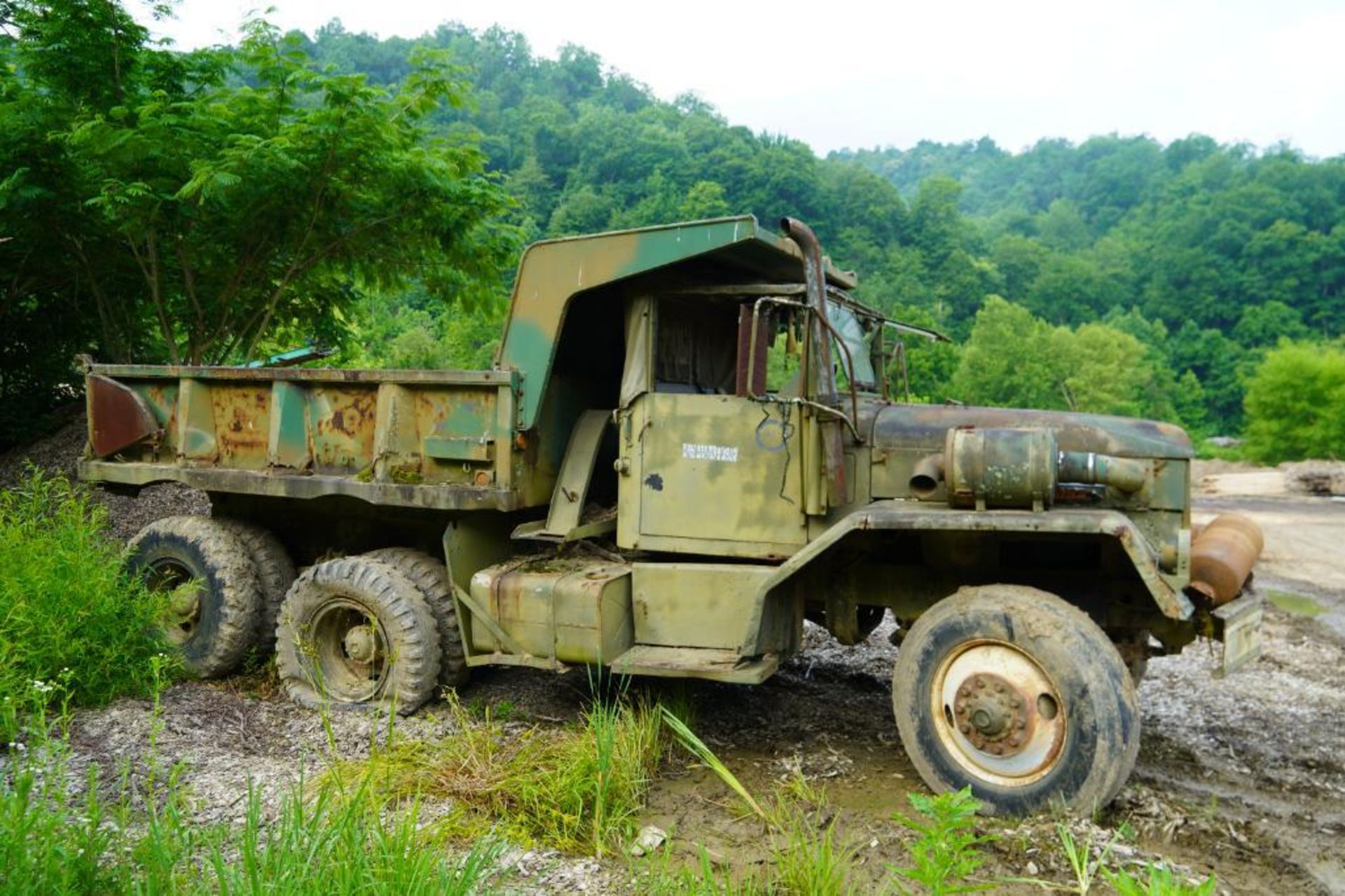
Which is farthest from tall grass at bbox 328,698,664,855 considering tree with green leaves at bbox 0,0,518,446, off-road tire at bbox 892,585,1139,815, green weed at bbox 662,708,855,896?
tree with green leaves at bbox 0,0,518,446

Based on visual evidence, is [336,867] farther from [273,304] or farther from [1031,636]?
[273,304]

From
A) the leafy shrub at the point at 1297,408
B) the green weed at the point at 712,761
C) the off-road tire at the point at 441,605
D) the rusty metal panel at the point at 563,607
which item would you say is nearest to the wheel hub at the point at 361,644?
the off-road tire at the point at 441,605

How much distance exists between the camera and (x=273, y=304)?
10.1 m

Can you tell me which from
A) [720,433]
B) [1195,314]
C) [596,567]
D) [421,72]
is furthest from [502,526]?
[1195,314]

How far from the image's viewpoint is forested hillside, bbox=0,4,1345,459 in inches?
339

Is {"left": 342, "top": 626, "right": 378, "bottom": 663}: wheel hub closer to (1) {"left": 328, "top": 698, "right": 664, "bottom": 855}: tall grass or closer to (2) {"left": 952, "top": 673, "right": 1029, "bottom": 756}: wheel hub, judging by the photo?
(1) {"left": 328, "top": 698, "right": 664, "bottom": 855}: tall grass

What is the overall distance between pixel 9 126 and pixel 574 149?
5904cm

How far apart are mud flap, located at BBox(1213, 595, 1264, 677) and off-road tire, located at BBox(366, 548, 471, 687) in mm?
3690

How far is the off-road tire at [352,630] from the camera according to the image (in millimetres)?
5422

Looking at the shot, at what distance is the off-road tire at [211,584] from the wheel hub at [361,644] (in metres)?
0.82

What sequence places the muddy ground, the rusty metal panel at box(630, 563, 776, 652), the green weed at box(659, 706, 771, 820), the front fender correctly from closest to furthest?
the green weed at box(659, 706, 771, 820) → the muddy ground → the front fender → the rusty metal panel at box(630, 563, 776, 652)

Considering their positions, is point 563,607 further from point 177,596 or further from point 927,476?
point 177,596

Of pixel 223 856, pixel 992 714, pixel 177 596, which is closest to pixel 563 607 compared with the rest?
pixel 223 856

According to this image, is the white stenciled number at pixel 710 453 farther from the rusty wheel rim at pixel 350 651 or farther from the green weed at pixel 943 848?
the green weed at pixel 943 848
